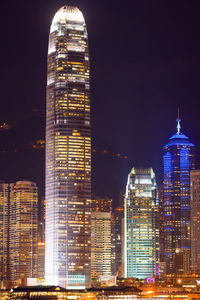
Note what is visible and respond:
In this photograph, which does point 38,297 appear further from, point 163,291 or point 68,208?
point 68,208

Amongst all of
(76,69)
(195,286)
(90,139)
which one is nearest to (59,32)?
(76,69)

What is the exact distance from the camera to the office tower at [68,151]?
612 ft

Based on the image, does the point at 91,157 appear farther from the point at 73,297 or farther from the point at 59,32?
the point at 73,297

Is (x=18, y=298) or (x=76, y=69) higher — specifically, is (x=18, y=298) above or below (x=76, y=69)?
below

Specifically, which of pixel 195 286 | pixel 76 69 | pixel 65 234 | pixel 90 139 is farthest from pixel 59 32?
pixel 195 286

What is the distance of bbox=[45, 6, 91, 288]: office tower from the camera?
612 ft

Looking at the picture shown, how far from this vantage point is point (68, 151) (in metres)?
188

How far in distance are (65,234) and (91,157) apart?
1382cm

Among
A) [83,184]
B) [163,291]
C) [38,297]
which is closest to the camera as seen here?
[38,297]

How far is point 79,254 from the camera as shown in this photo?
187 metres

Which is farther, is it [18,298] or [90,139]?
[90,139]

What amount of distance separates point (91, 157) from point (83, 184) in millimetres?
4926

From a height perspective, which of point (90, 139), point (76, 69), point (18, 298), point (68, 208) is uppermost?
point (76, 69)

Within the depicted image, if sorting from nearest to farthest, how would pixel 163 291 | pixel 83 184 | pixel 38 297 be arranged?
pixel 38 297 < pixel 163 291 < pixel 83 184
